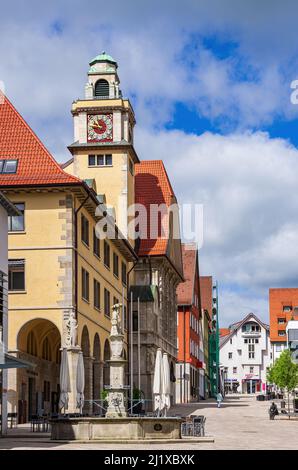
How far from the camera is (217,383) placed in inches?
5226

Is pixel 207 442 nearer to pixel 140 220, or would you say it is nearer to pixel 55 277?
pixel 55 277

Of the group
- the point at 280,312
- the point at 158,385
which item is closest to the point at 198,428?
the point at 158,385

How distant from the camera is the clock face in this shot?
2773 inches

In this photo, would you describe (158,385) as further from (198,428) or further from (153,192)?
(153,192)

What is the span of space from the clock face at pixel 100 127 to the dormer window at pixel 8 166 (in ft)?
64.0

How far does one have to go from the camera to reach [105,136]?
71.1 meters

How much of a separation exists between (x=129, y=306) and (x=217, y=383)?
6235 cm

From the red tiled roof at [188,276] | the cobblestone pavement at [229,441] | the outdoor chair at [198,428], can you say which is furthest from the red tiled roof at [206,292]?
the outdoor chair at [198,428]

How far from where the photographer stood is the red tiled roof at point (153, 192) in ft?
264

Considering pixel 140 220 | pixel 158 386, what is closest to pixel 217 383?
pixel 140 220

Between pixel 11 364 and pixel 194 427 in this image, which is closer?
pixel 11 364

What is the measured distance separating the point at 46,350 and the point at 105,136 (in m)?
19.3

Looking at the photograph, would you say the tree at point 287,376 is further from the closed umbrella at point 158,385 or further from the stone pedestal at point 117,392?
the stone pedestal at point 117,392

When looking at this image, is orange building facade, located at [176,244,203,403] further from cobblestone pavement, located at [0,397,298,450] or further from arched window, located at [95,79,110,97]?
cobblestone pavement, located at [0,397,298,450]
